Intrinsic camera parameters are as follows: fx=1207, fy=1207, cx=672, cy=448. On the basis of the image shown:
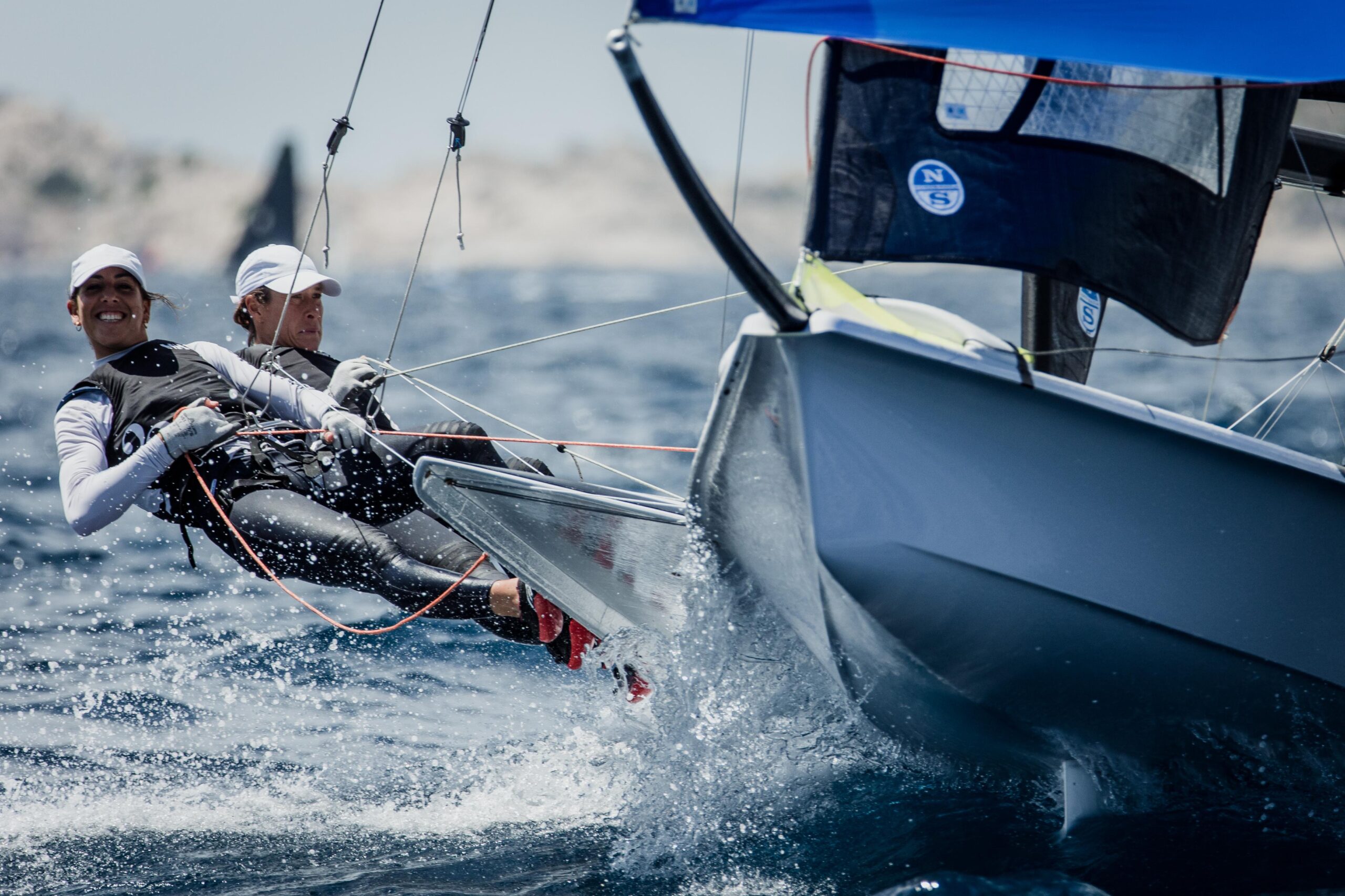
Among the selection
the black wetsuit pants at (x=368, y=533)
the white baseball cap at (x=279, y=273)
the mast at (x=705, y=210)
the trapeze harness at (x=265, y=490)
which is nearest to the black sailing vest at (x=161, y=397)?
the trapeze harness at (x=265, y=490)

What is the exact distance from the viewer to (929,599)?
240cm

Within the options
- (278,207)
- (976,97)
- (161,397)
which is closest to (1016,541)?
(976,97)

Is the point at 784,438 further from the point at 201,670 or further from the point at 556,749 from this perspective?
the point at 201,670

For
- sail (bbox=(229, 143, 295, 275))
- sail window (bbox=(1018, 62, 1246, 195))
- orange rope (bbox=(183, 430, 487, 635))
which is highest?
sail (bbox=(229, 143, 295, 275))

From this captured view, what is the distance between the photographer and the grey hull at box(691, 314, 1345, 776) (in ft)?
7.39

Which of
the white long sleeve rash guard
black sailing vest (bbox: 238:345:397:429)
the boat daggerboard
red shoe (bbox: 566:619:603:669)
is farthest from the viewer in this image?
black sailing vest (bbox: 238:345:397:429)

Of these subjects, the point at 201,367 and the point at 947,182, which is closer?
the point at 947,182

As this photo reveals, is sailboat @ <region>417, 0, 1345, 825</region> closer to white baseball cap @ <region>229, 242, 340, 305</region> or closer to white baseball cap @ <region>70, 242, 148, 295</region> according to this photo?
white baseball cap @ <region>229, 242, 340, 305</region>

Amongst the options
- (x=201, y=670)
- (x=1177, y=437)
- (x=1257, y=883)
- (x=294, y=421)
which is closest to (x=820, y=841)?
(x=1257, y=883)

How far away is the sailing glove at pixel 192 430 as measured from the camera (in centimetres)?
304

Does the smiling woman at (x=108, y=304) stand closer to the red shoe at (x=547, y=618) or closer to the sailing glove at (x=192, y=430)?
the sailing glove at (x=192, y=430)

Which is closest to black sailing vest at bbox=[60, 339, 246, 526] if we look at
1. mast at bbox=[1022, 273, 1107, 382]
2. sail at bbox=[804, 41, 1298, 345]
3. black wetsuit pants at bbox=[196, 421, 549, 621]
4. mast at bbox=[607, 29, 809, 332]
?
black wetsuit pants at bbox=[196, 421, 549, 621]

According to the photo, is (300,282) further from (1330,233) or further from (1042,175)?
(1330,233)

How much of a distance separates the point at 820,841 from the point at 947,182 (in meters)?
1.49
